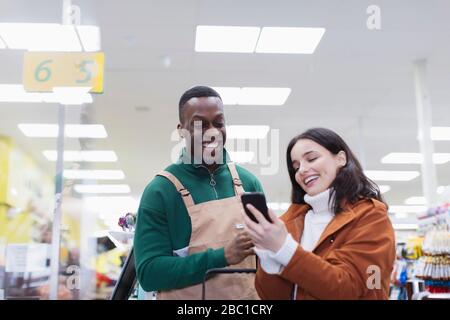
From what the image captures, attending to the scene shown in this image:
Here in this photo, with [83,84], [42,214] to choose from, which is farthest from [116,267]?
[83,84]

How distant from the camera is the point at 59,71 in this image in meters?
2.49

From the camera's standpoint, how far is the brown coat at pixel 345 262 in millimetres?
788

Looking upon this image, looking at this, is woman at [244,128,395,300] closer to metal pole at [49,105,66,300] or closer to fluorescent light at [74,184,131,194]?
metal pole at [49,105,66,300]

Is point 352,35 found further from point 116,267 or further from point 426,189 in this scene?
point 116,267

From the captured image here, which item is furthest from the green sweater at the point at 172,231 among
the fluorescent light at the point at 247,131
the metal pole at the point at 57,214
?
the fluorescent light at the point at 247,131

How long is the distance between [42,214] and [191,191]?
454 centimetres

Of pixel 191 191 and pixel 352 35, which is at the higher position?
pixel 352 35

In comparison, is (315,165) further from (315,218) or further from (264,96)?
(264,96)

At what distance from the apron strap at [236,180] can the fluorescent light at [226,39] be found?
6.77 feet

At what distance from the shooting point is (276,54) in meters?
3.49

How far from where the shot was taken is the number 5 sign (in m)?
2.47

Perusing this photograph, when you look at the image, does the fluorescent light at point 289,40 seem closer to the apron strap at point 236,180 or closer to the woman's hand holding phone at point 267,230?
the apron strap at point 236,180

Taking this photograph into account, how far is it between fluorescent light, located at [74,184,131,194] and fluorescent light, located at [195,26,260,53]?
12.4 feet
